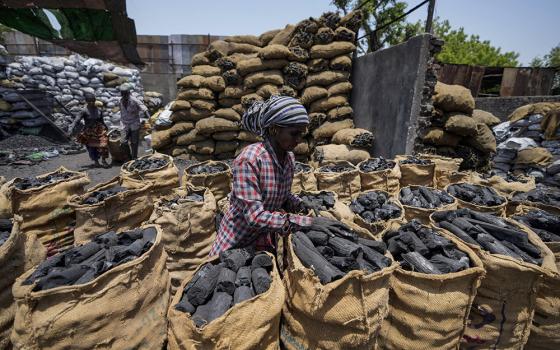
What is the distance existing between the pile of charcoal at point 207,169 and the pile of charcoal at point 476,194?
3.50 m

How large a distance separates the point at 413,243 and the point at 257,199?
123cm

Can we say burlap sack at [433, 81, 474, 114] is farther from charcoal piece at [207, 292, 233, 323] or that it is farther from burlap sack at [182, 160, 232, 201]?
charcoal piece at [207, 292, 233, 323]

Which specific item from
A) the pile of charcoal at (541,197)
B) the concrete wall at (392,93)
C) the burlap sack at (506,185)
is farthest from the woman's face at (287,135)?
the concrete wall at (392,93)

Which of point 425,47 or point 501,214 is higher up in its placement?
point 425,47

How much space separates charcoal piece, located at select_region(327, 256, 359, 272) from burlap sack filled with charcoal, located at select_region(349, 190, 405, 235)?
4.36 feet

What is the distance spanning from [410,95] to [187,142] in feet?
19.7

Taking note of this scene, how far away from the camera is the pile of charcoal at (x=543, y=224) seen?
2.52m

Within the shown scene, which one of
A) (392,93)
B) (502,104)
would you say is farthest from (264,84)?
(502,104)

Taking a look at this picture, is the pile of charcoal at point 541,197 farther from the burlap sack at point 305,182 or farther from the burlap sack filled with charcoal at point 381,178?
the burlap sack at point 305,182

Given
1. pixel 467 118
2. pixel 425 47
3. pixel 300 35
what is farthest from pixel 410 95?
pixel 300 35

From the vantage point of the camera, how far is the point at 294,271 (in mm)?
1703

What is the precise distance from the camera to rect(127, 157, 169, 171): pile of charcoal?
447 cm

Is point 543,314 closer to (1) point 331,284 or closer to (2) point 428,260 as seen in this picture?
(2) point 428,260

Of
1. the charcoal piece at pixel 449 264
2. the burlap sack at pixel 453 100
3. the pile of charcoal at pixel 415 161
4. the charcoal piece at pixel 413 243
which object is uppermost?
the burlap sack at pixel 453 100
